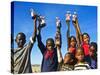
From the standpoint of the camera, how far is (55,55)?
6.61 feet

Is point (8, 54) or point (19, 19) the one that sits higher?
point (19, 19)

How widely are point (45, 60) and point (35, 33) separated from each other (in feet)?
0.80

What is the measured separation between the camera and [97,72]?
215 centimetres

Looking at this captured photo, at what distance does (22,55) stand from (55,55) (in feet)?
0.97

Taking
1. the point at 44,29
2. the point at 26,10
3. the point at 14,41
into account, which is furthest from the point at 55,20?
the point at 14,41

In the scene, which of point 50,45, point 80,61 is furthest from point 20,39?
point 80,61

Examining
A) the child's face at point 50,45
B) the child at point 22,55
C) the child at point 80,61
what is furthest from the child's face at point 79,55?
the child at point 22,55

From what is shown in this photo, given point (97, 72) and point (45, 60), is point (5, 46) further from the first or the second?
point (97, 72)

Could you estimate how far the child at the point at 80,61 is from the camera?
6.82 feet

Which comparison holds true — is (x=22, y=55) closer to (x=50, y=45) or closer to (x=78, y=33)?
(x=50, y=45)

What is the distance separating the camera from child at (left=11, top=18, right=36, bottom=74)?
186 cm

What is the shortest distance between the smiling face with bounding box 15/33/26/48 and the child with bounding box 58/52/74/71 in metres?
0.38

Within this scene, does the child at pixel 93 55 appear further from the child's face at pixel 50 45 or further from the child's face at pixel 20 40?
the child's face at pixel 20 40

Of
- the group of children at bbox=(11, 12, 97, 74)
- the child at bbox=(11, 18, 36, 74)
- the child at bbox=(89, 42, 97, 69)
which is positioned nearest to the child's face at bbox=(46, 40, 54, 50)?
the group of children at bbox=(11, 12, 97, 74)
